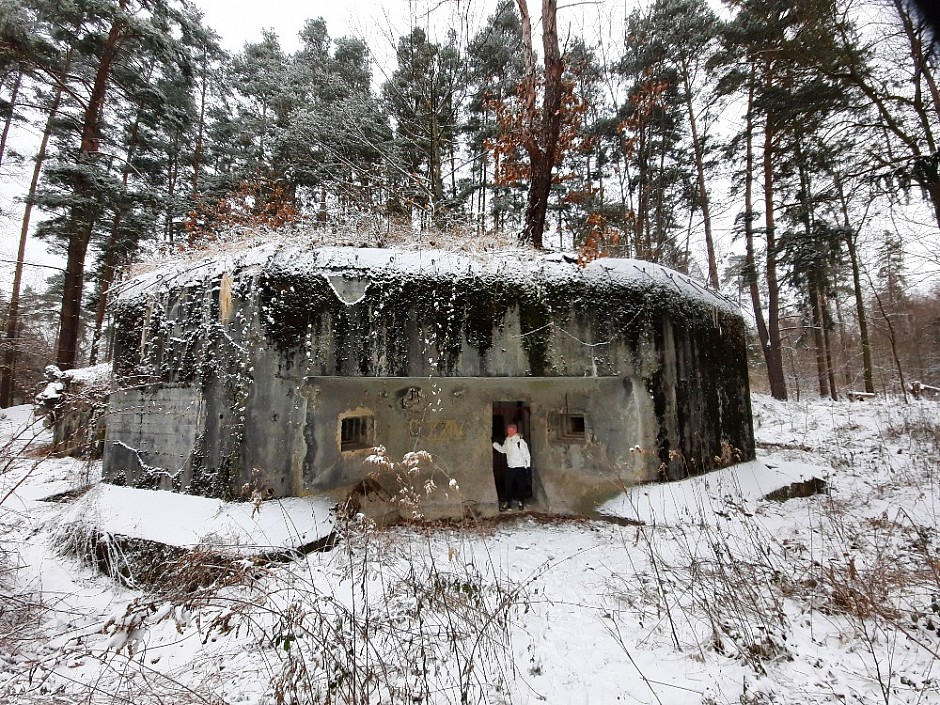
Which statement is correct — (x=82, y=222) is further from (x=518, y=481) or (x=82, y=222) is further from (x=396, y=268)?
(x=518, y=481)

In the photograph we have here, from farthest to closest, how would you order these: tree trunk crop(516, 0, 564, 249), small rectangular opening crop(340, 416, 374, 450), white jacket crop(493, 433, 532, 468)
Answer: tree trunk crop(516, 0, 564, 249) → white jacket crop(493, 433, 532, 468) → small rectangular opening crop(340, 416, 374, 450)

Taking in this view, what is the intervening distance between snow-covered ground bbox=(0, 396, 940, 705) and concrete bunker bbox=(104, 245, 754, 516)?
18.7 inches

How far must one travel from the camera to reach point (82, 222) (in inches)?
410

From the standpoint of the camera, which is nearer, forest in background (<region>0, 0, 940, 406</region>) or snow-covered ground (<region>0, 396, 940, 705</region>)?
snow-covered ground (<region>0, 396, 940, 705</region>)

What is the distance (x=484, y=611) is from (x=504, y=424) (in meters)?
4.62

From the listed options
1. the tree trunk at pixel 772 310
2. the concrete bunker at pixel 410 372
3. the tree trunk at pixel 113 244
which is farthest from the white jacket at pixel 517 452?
the tree trunk at pixel 113 244

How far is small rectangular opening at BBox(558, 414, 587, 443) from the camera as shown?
568 centimetres

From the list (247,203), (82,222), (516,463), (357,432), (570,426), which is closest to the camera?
Result: (357,432)

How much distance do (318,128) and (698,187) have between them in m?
11.3

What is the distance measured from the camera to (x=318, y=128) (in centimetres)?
1155

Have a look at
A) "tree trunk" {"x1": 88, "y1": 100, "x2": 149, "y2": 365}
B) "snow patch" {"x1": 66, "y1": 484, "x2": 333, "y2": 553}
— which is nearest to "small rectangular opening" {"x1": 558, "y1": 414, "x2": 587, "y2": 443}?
"snow patch" {"x1": 66, "y1": 484, "x2": 333, "y2": 553}

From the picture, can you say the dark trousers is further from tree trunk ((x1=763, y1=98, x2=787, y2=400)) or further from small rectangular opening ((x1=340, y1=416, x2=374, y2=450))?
tree trunk ((x1=763, y1=98, x2=787, y2=400))

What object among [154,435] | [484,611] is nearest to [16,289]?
[154,435]

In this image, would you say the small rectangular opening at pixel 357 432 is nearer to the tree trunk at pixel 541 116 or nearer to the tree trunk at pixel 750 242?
the tree trunk at pixel 541 116
